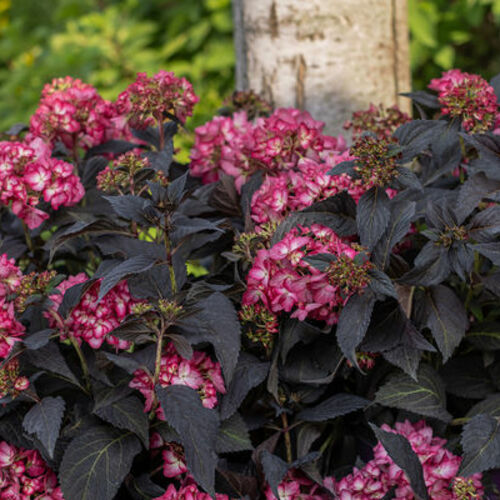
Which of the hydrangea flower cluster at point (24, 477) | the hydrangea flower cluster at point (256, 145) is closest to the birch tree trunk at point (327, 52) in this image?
the hydrangea flower cluster at point (256, 145)

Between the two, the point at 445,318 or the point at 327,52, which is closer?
the point at 445,318

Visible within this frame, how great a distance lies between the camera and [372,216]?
1.44 metres

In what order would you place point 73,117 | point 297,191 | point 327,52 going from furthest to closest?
1. point 327,52
2. point 73,117
3. point 297,191

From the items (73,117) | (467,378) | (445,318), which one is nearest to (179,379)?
(445,318)

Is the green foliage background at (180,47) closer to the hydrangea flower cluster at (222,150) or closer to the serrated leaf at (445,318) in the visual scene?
the hydrangea flower cluster at (222,150)

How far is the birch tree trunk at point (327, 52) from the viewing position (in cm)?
232

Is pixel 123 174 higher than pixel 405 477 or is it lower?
higher

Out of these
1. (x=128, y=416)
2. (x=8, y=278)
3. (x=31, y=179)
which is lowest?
(x=128, y=416)

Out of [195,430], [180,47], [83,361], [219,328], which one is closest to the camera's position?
[195,430]

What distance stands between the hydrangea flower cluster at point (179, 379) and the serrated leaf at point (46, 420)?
0.47ft

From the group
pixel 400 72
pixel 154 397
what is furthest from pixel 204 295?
pixel 400 72

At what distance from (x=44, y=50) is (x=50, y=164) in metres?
4.68

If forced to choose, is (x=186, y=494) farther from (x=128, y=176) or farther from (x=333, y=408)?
(x=128, y=176)

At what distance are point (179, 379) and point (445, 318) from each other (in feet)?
1.75
